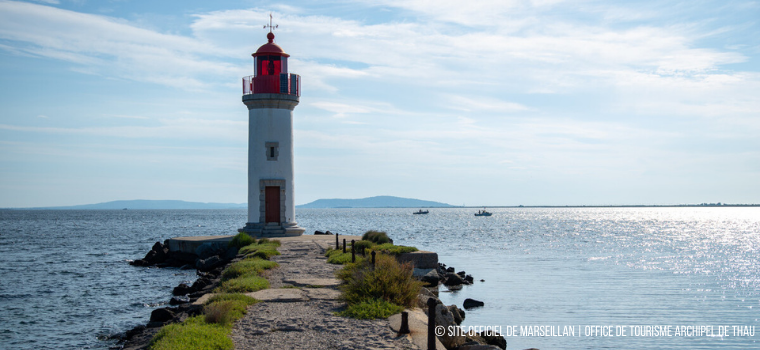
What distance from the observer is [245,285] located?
1362 centimetres

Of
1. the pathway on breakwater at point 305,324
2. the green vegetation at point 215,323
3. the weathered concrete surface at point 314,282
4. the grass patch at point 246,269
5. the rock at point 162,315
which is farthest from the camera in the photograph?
the grass patch at point 246,269

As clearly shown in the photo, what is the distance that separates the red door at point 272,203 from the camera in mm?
29797

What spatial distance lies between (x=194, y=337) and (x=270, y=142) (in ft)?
69.7

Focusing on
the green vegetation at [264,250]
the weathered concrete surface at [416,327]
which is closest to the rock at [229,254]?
the green vegetation at [264,250]

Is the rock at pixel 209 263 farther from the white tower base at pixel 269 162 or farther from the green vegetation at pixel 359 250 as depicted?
the green vegetation at pixel 359 250

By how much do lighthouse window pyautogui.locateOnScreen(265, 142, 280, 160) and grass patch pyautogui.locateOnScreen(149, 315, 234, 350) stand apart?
65.2 ft

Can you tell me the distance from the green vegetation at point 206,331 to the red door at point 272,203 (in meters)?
18.4

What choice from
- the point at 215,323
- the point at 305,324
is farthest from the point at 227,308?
the point at 305,324

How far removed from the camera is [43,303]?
21234 mm

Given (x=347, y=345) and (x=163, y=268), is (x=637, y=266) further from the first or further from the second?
(x=347, y=345)

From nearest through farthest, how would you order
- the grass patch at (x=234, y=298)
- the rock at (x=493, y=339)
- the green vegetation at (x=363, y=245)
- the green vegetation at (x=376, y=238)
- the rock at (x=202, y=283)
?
the grass patch at (x=234, y=298), the rock at (x=493, y=339), the rock at (x=202, y=283), the green vegetation at (x=363, y=245), the green vegetation at (x=376, y=238)

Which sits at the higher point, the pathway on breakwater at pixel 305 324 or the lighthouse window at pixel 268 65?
the lighthouse window at pixel 268 65

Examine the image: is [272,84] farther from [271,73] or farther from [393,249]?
[393,249]

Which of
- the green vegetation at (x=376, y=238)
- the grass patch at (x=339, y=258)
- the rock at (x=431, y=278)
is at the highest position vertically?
the green vegetation at (x=376, y=238)
